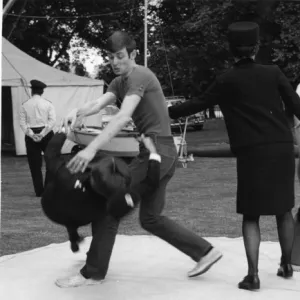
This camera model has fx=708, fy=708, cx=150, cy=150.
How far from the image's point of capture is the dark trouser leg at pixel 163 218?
14.6ft

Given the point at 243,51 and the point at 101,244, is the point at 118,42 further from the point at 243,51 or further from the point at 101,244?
the point at 101,244

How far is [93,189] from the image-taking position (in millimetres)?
4301

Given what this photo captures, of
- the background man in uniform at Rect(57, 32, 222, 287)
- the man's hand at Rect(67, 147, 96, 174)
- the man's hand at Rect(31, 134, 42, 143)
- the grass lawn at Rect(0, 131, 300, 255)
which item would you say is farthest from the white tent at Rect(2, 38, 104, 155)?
the man's hand at Rect(67, 147, 96, 174)

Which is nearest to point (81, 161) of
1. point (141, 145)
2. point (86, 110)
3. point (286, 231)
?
point (141, 145)

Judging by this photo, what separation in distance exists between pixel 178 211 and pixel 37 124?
8.73 ft

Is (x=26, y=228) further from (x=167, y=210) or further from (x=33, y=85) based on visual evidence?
(x=33, y=85)

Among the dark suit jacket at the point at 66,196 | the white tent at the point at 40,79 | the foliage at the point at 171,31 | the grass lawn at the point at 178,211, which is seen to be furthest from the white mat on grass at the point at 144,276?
the foliage at the point at 171,31

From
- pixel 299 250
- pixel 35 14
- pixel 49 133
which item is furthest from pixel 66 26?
pixel 299 250

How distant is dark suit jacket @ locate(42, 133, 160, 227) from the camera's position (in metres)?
4.30

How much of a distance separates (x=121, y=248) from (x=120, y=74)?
1814mm

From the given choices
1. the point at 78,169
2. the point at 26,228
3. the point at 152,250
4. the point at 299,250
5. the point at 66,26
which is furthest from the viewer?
the point at 66,26

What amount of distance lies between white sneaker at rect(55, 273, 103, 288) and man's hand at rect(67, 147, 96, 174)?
0.90 m

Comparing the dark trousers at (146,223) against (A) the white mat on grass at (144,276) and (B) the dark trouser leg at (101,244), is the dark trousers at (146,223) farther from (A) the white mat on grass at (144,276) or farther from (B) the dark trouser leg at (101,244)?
(A) the white mat on grass at (144,276)

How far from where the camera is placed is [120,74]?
176 inches
